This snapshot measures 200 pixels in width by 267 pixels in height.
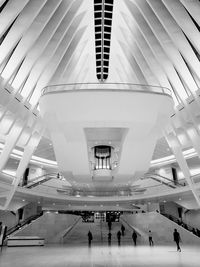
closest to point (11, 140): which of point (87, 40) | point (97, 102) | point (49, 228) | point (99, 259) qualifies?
point (97, 102)

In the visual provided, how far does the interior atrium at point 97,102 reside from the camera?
12.7 m

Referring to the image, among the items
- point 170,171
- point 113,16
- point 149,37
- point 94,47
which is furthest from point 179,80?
point 170,171

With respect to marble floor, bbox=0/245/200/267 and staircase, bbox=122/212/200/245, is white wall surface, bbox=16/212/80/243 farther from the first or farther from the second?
marble floor, bbox=0/245/200/267

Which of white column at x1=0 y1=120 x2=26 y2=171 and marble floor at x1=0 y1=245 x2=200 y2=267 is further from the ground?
white column at x1=0 y1=120 x2=26 y2=171

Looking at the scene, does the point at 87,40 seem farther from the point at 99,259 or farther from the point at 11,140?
the point at 99,259

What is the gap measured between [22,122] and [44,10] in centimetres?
902

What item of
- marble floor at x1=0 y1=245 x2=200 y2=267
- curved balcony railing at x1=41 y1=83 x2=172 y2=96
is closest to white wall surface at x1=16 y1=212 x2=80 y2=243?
marble floor at x1=0 y1=245 x2=200 y2=267

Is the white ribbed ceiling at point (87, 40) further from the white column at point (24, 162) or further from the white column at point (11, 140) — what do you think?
the white column at point (24, 162)

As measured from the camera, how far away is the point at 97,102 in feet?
45.5

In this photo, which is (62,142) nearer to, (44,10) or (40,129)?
(40,129)

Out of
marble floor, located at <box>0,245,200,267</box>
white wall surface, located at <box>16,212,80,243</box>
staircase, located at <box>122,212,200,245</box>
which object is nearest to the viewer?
marble floor, located at <box>0,245,200,267</box>

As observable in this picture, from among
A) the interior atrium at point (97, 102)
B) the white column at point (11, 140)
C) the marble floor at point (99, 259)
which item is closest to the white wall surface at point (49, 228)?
the interior atrium at point (97, 102)

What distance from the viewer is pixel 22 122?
19.1 metres

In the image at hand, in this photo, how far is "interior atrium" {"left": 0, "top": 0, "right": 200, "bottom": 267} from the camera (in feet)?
41.8
